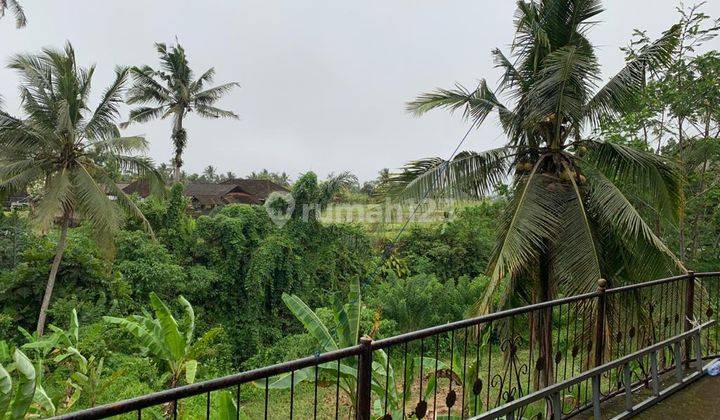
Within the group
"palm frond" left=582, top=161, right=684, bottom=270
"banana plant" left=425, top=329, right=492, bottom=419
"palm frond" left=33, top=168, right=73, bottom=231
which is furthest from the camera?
"palm frond" left=33, top=168, right=73, bottom=231

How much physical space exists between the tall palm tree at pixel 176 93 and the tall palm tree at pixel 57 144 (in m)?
11.0

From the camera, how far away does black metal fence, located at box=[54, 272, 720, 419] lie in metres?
1.92

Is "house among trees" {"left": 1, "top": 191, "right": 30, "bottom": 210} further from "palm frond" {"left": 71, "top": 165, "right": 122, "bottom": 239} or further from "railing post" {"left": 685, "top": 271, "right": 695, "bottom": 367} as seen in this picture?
"railing post" {"left": 685, "top": 271, "right": 695, "bottom": 367}

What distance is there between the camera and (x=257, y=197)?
33.7 meters

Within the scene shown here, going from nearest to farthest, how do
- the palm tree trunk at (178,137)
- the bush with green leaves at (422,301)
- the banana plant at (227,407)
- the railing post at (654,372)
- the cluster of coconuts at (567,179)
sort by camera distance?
the banana plant at (227,407)
the railing post at (654,372)
the cluster of coconuts at (567,179)
the bush with green leaves at (422,301)
the palm tree trunk at (178,137)

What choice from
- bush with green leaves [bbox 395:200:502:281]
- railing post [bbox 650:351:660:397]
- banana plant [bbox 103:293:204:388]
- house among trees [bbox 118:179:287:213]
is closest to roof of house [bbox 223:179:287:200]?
house among trees [bbox 118:179:287:213]

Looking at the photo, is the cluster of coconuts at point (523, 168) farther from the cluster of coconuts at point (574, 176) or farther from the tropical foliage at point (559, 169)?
the cluster of coconuts at point (574, 176)

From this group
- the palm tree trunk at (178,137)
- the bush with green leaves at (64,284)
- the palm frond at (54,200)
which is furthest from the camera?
the palm tree trunk at (178,137)

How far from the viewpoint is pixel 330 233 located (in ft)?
51.9

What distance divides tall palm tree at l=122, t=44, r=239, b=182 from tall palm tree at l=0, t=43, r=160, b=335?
36.1 ft

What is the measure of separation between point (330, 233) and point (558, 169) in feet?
34.4

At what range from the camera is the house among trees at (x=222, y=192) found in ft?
102

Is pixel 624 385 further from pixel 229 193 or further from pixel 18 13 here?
pixel 229 193

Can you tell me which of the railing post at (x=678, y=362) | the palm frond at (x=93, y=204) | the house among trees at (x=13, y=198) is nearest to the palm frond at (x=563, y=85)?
the railing post at (x=678, y=362)
